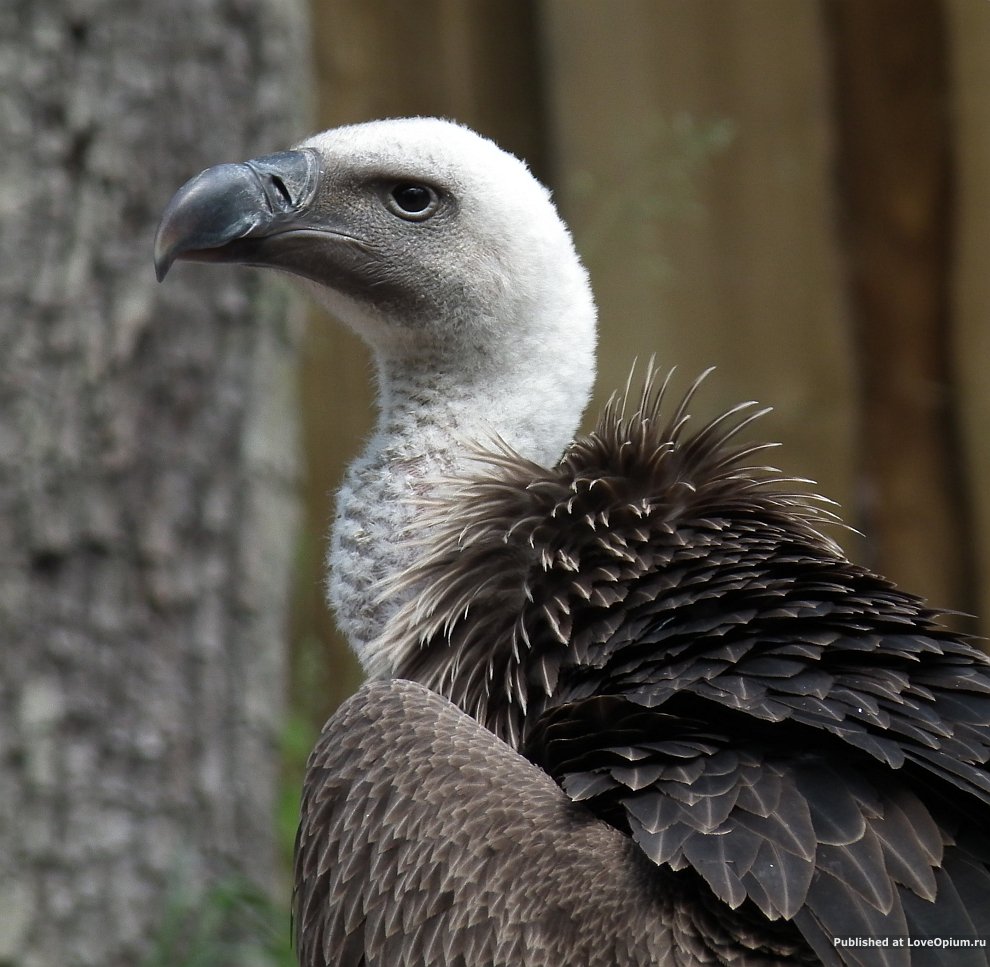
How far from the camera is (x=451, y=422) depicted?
2789mm

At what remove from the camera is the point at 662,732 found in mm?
2150

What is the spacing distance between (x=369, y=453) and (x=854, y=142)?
296 cm

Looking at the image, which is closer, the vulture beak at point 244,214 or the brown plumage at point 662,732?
the brown plumage at point 662,732

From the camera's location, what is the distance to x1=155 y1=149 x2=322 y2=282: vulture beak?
2.69 meters

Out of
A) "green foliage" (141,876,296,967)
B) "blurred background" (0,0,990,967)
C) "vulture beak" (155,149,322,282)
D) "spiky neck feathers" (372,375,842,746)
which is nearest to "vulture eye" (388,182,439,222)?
"vulture beak" (155,149,322,282)

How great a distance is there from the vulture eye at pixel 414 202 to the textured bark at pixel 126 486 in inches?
46.2

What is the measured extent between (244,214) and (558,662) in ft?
3.25

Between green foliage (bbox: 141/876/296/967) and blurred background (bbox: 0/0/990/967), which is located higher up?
blurred background (bbox: 0/0/990/967)

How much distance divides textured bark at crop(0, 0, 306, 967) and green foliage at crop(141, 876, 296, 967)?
0.30ft

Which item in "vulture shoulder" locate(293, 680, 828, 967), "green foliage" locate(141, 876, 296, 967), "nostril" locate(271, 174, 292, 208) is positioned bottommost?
"green foliage" locate(141, 876, 296, 967)

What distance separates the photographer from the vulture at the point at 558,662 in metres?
1.97

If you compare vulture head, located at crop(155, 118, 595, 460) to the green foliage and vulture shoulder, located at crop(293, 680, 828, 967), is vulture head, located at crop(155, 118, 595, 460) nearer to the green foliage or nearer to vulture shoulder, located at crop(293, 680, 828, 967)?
vulture shoulder, located at crop(293, 680, 828, 967)

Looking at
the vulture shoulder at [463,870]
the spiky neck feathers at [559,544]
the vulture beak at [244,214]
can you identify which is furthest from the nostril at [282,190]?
the vulture shoulder at [463,870]

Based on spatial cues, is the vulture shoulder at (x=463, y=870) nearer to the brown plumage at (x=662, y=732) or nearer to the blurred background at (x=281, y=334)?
the brown plumage at (x=662, y=732)
